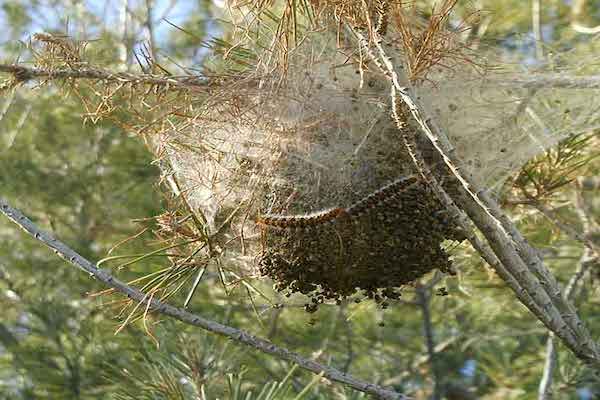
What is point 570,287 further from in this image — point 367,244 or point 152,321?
point 152,321

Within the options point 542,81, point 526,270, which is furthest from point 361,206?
point 542,81

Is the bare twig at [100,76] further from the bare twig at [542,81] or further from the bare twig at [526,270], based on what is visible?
the bare twig at [542,81]

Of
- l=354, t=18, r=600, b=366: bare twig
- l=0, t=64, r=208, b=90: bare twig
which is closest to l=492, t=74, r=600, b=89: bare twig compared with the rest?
l=354, t=18, r=600, b=366: bare twig

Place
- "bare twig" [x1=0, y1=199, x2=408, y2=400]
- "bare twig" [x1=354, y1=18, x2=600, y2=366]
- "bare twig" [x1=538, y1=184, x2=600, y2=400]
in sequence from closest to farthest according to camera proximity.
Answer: "bare twig" [x1=354, y1=18, x2=600, y2=366]
"bare twig" [x1=0, y1=199, x2=408, y2=400]
"bare twig" [x1=538, y1=184, x2=600, y2=400]

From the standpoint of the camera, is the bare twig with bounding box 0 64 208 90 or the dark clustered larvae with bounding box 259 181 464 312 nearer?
the dark clustered larvae with bounding box 259 181 464 312

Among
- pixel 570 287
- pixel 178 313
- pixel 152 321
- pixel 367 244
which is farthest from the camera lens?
pixel 152 321

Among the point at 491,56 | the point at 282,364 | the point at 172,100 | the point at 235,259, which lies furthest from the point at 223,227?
the point at 282,364

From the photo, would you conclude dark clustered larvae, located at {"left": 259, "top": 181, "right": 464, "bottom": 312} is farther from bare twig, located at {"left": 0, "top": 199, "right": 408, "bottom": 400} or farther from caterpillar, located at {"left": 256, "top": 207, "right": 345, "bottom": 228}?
bare twig, located at {"left": 0, "top": 199, "right": 408, "bottom": 400}
